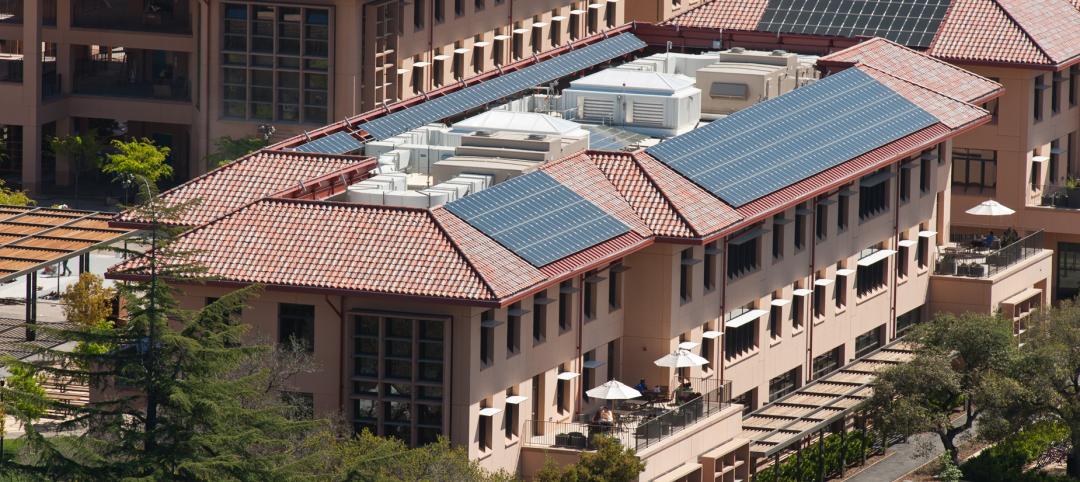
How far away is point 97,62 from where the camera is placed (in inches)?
5482

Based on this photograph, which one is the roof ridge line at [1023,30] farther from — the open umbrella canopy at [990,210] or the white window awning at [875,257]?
the white window awning at [875,257]

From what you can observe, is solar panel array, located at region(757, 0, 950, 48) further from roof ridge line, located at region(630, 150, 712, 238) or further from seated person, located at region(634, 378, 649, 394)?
seated person, located at region(634, 378, 649, 394)

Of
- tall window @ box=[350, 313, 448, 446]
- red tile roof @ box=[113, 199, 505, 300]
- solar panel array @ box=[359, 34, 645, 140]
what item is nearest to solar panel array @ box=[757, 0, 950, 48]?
solar panel array @ box=[359, 34, 645, 140]

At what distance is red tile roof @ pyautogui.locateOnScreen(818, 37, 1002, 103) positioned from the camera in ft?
378

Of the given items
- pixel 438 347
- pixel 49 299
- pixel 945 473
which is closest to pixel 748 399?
pixel 945 473

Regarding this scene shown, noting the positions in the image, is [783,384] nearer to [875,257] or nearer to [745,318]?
[745,318]

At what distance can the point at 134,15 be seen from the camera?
13762 centimetres

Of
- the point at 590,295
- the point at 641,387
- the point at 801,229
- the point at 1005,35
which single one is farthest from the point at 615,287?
the point at 1005,35

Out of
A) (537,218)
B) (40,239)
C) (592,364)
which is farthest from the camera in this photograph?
(40,239)

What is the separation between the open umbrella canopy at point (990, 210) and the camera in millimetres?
119375

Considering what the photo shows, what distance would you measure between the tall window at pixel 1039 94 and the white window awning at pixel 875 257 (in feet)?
58.2

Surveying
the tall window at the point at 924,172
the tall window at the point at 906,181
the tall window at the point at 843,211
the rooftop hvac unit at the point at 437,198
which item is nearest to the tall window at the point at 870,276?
the tall window at the point at 843,211

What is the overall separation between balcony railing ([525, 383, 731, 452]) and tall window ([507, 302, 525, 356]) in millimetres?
2391

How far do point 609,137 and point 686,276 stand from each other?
9968mm
